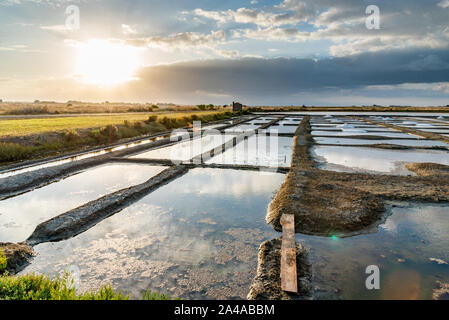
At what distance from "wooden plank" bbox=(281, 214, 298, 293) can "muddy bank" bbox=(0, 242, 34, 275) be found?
3891 mm

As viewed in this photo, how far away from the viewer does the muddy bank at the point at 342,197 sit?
571 cm

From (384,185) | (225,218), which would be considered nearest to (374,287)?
(225,218)

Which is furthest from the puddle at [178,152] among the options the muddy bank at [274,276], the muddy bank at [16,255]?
the muddy bank at [274,276]

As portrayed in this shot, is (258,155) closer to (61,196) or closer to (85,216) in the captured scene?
(61,196)

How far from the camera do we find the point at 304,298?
A: 11.5 ft

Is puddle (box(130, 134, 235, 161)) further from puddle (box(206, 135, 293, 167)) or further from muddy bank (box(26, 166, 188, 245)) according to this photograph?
muddy bank (box(26, 166, 188, 245))

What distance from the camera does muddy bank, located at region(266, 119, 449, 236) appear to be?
225 inches

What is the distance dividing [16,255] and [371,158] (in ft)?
44.4

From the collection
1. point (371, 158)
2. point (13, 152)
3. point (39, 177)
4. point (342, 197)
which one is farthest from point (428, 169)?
point (13, 152)

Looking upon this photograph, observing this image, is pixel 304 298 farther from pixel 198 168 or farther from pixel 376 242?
pixel 198 168

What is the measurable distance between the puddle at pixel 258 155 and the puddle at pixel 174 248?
4685mm

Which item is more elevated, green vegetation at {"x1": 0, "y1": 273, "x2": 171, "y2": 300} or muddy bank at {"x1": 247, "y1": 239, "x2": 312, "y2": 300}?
green vegetation at {"x1": 0, "y1": 273, "x2": 171, "y2": 300}

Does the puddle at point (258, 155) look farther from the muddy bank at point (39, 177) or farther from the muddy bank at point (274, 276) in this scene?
the muddy bank at point (274, 276)

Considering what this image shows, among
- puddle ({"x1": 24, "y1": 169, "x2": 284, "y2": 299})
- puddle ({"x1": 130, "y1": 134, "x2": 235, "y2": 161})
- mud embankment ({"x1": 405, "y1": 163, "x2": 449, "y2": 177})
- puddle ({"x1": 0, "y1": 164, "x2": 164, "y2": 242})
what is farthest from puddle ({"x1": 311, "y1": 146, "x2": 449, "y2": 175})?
puddle ({"x1": 0, "y1": 164, "x2": 164, "y2": 242})
